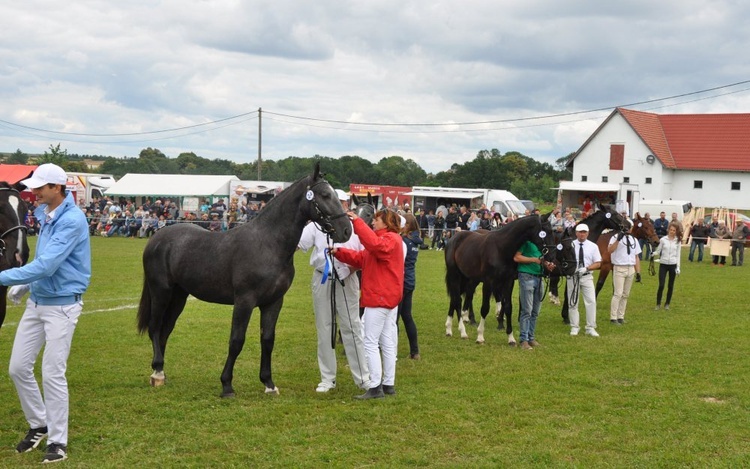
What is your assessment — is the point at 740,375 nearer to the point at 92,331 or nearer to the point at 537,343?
the point at 537,343

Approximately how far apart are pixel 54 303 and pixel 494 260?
7.18 metres

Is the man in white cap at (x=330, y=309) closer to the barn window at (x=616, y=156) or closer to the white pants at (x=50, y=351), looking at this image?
the white pants at (x=50, y=351)

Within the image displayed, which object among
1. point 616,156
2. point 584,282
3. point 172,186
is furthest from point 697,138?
point 584,282

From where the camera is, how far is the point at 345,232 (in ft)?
22.9

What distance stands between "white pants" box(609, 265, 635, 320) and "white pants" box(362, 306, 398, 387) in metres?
7.41

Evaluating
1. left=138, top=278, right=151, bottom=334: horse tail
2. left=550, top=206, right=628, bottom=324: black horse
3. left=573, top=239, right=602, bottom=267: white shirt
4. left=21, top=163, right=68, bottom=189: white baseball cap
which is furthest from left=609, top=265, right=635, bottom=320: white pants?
left=21, top=163, right=68, bottom=189: white baseball cap

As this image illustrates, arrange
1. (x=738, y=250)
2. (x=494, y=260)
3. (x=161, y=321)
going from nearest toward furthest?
(x=161, y=321), (x=494, y=260), (x=738, y=250)

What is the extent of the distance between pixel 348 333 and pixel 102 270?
1409 cm

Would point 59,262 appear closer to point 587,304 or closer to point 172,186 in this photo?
point 587,304

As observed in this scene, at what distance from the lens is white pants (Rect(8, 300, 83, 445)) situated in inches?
214

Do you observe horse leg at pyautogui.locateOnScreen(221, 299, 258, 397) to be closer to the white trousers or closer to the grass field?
the grass field

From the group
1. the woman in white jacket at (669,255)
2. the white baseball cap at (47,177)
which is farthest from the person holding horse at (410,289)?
the woman in white jacket at (669,255)

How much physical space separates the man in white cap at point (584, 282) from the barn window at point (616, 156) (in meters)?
46.5

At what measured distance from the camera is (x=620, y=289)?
13680 millimetres
